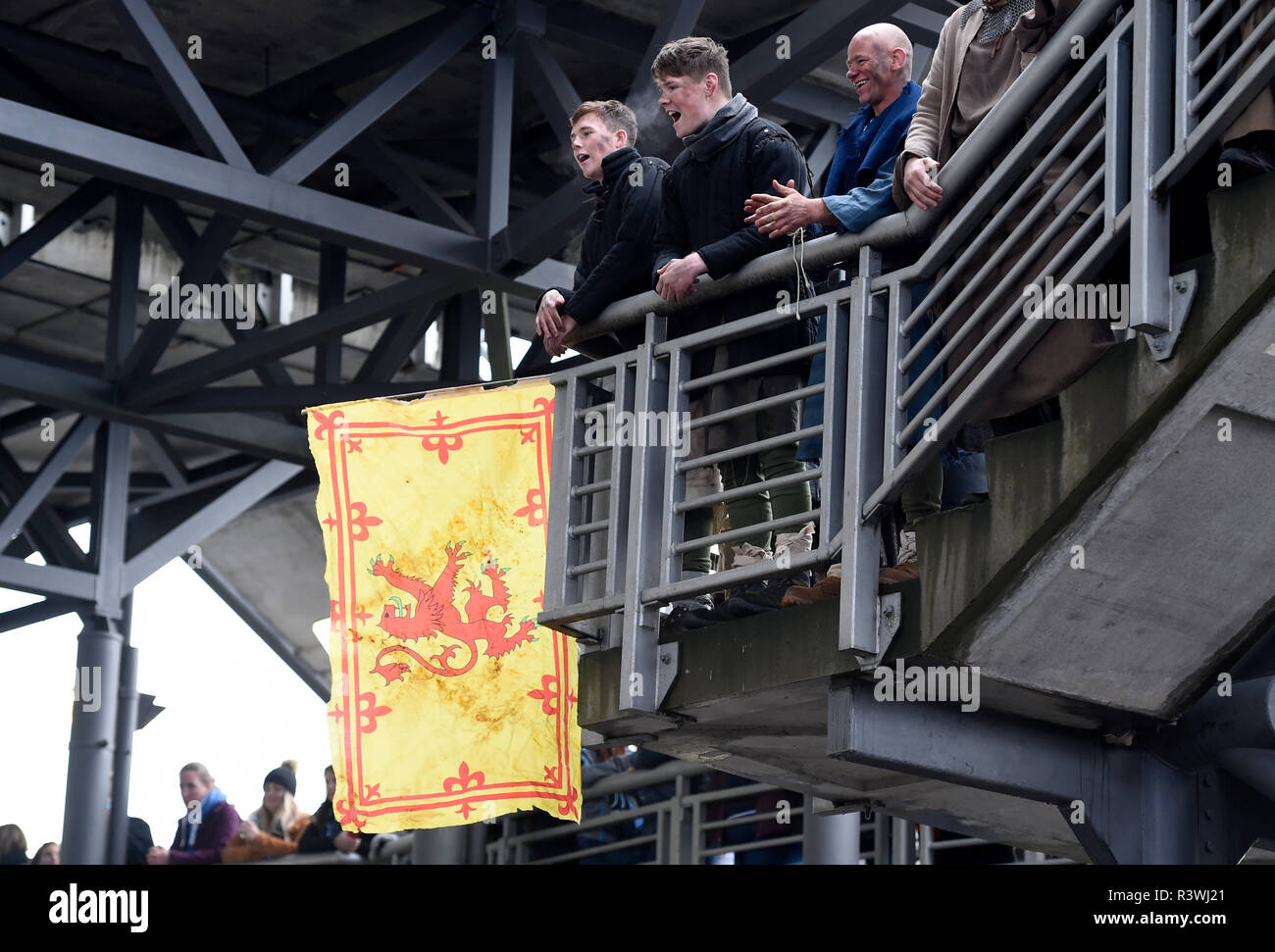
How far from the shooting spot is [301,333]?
49.0ft

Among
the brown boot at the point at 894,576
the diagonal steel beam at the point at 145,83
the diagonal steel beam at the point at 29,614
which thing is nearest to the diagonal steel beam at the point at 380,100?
the diagonal steel beam at the point at 145,83

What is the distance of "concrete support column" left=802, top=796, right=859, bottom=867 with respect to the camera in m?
10.8

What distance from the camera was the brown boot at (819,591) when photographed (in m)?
7.18

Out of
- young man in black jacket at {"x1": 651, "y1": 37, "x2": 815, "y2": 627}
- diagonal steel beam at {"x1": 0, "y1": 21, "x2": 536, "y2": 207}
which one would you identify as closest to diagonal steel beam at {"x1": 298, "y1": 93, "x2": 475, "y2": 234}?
diagonal steel beam at {"x1": 0, "y1": 21, "x2": 536, "y2": 207}

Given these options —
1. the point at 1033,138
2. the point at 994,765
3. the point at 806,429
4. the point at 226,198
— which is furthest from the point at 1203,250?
the point at 226,198

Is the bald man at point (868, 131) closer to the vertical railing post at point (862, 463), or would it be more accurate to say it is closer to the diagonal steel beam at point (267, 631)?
the vertical railing post at point (862, 463)

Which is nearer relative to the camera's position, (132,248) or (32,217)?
(132,248)

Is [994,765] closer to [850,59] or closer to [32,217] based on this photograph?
[850,59]

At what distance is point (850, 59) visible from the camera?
7.84 metres

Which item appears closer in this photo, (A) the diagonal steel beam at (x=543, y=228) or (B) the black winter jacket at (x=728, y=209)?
(B) the black winter jacket at (x=728, y=209)

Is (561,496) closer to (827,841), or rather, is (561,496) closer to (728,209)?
(728,209)

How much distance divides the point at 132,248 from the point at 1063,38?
11112 mm

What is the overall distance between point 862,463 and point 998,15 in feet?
5.22

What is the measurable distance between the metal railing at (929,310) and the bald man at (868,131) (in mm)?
166
